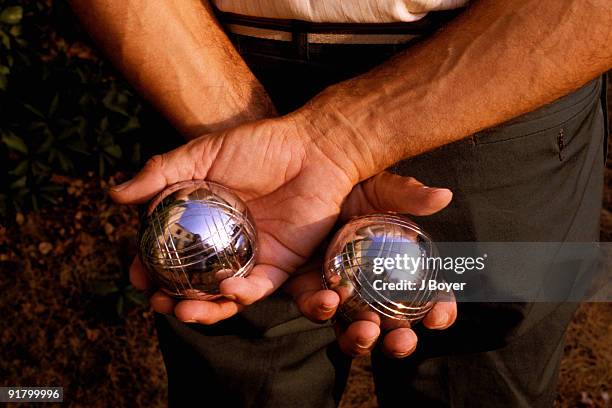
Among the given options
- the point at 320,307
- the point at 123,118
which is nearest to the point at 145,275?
the point at 320,307

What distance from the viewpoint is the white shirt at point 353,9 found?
5.80 feet

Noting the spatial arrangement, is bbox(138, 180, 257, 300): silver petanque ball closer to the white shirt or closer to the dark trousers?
the dark trousers

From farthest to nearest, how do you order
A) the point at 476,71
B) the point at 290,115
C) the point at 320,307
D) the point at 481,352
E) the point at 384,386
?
the point at 384,386 → the point at 481,352 → the point at 290,115 → the point at 476,71 → the point at 320,307

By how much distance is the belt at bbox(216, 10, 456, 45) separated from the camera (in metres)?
1.87

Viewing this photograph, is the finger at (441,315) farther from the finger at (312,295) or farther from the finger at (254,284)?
the finger at (254,284)

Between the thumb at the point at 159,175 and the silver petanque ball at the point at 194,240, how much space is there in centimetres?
9

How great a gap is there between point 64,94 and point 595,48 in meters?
2.94

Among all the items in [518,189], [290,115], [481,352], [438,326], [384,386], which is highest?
[290,115]

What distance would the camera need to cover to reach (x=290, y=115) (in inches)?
76.2

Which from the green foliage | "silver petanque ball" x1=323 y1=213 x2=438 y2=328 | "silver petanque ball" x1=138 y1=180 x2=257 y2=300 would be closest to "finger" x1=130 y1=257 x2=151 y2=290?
"silver petanque ball" x1=138 y1=180 x2=257 y2=300

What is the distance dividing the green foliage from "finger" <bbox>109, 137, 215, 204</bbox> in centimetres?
163

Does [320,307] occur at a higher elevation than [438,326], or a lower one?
higher

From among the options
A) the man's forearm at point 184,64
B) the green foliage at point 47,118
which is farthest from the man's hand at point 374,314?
the green foliage at point 47,118

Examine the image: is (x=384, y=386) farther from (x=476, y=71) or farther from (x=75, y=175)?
(x=75, y=175)
